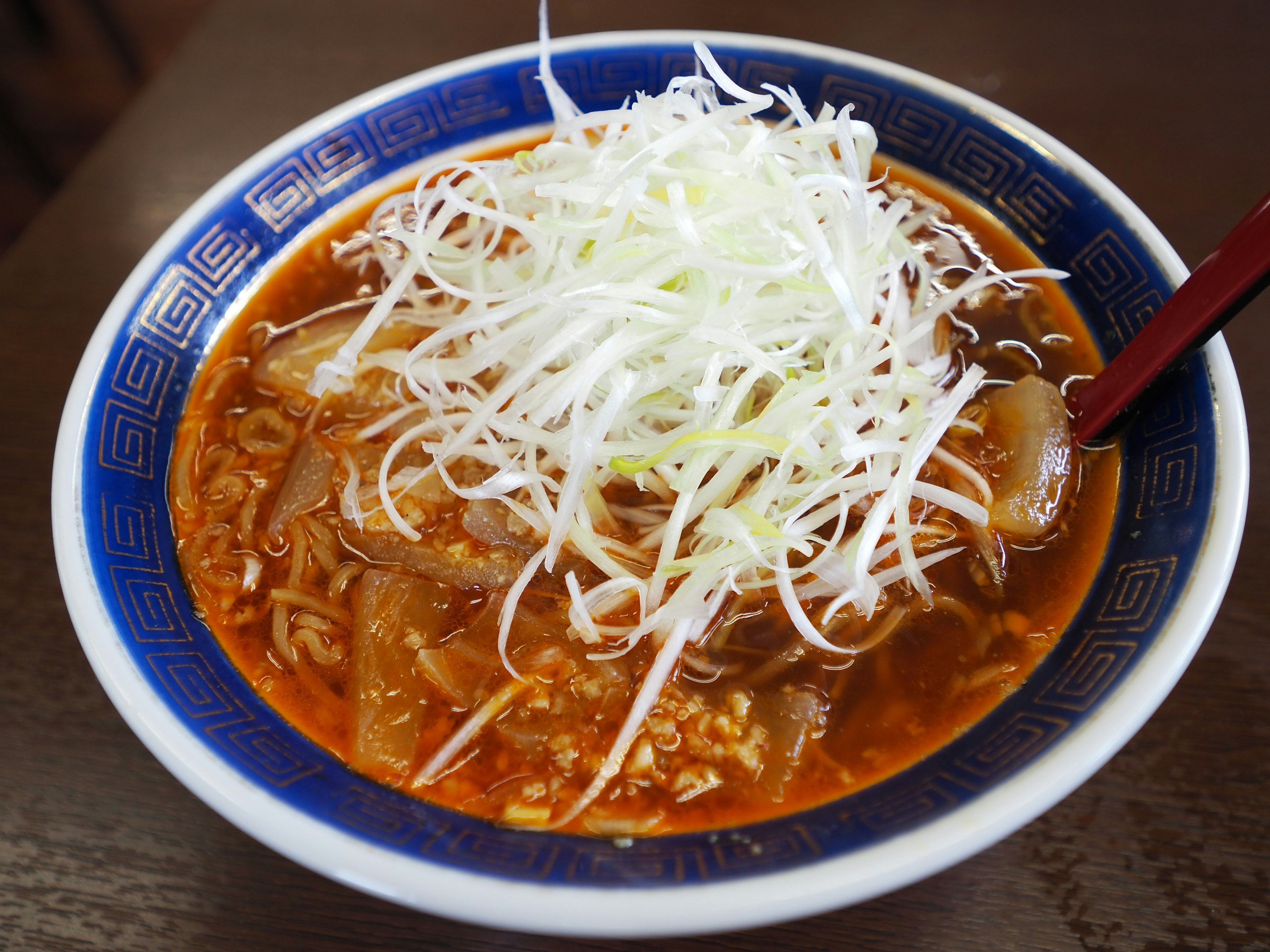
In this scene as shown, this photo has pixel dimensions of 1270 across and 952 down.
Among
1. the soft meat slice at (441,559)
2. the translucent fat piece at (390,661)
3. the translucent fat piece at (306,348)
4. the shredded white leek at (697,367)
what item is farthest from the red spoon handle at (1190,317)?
the translucent fat piece at (306,348)

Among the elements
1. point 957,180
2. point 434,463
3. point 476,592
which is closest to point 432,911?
point 476,592

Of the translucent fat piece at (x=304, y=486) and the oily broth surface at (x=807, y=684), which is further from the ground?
the translucent fat piece at (x=304, y=486)

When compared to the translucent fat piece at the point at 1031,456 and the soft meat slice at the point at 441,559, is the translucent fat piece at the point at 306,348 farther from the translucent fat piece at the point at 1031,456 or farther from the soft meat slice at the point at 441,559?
the translucent fat piece at the point at 1031,456

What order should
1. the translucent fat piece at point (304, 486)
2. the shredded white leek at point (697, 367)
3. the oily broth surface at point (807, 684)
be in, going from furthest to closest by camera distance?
the translucent fat piece at point (304, 486) → the shredded white leek at point (697, 367) → the oily broth surface at point (807, 684)

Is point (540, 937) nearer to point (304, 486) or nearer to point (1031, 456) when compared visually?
point (304, 486)

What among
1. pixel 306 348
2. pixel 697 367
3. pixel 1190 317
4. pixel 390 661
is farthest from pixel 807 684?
pixel 306 348

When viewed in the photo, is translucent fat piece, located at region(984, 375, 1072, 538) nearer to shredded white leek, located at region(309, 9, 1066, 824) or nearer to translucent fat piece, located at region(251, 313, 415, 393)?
shredded white leek, located at region(309, 9, 1066, 824)
